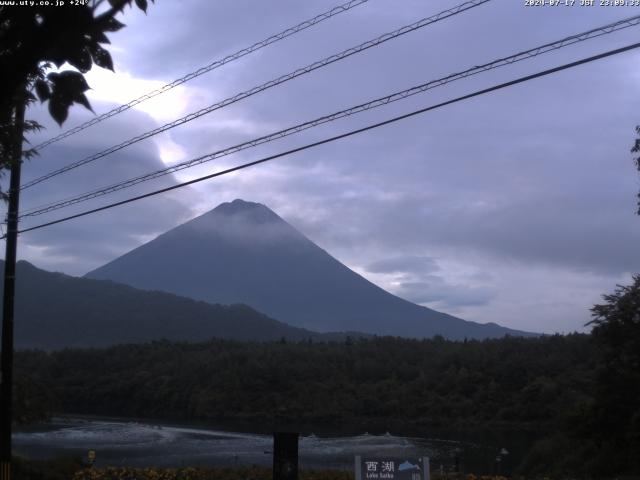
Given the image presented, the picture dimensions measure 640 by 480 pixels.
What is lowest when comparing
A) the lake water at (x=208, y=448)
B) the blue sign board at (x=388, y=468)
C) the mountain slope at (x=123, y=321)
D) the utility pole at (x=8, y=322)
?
the lake water at (x=208, y=448)

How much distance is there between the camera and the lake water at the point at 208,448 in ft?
102

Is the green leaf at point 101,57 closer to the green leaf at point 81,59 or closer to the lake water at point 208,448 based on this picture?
the green leaf at point 81,59

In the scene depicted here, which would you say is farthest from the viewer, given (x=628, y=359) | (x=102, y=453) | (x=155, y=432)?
(x=155, y=432)

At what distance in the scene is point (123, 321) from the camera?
179750 millimetres

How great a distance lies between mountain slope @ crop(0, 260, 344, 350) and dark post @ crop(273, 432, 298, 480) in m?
151

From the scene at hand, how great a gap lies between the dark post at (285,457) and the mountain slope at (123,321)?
151 m

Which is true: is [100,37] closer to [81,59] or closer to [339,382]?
[81,59]

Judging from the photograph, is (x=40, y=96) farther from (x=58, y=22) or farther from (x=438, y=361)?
(x=438, y=361)

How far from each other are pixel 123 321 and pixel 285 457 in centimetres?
17463

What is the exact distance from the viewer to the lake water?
102ft

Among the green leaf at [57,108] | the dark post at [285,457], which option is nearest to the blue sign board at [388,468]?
the dark post at [285,457]

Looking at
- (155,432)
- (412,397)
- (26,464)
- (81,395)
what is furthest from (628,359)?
(81,395)

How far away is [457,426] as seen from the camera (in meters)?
57.4

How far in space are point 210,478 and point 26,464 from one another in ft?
18.0
